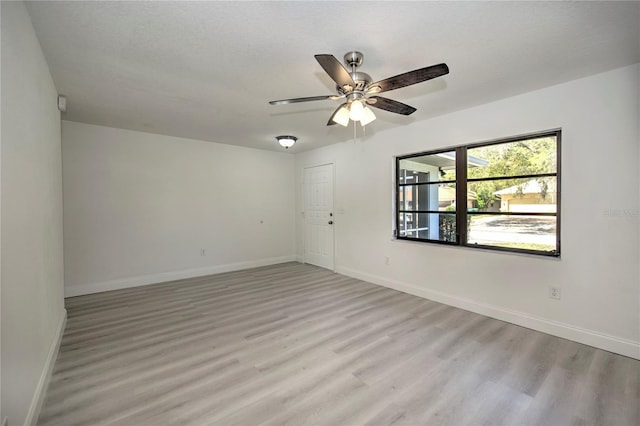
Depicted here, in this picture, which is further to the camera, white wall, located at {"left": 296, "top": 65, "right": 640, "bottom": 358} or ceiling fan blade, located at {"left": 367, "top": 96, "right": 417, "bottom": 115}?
white wall, located at {"left": 296, "top": 65, "right": 640, "bottom": 358}

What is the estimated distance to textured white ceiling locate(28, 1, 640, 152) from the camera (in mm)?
1776

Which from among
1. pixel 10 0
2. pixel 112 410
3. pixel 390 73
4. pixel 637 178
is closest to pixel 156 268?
pixel 112 410

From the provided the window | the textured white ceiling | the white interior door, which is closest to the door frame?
the white interior door

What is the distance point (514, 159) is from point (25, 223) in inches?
174

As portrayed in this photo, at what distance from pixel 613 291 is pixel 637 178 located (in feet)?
3.39

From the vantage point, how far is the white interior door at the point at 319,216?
5684mm

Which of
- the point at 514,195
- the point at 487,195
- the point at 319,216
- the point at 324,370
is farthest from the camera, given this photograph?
the point at 319,216

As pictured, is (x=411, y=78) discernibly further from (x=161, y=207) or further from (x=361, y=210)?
(x=161, y=207)

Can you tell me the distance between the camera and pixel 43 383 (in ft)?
6.52

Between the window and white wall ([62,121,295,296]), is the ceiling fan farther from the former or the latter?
white wall ([62,121,295,296])

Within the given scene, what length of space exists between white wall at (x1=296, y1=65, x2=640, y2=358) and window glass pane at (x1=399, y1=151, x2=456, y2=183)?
203 millimetres

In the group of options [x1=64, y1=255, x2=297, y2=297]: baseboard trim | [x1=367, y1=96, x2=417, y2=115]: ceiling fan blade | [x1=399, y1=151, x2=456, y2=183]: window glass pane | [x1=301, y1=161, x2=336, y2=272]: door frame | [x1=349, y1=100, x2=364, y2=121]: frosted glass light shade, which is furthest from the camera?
[x1=301, y1=161, x2=336, y2=272]: door frame

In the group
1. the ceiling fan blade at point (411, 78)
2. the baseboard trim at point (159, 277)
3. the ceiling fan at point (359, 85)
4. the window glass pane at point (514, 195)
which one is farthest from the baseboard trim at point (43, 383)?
the window glass pane at point (514, 195)

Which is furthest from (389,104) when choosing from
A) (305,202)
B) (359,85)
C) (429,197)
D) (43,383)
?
(305,202)
